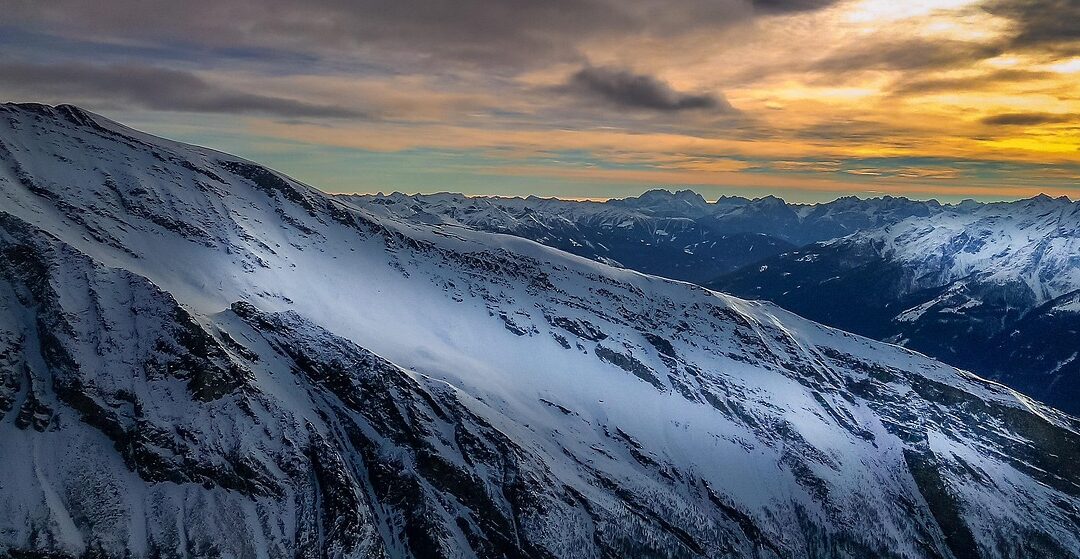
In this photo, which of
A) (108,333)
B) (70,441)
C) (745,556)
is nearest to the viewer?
(70,441)

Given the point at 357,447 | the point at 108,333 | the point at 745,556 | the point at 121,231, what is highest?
the point at 121,231

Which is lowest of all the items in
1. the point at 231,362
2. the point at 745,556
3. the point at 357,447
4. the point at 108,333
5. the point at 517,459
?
the point at 745,556

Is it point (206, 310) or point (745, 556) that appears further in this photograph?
point (745, 556)

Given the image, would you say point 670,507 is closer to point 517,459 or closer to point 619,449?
point 619,449

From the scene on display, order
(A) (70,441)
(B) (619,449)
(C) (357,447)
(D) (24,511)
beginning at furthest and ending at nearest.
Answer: (B) (619,449) < (C) (357,447) < (A) (70,441) < (D) (24,511)

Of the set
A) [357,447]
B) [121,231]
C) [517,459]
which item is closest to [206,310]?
[121,231]

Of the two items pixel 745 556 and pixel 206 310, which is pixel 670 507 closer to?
pixel 745 556

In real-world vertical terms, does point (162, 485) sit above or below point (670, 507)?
above

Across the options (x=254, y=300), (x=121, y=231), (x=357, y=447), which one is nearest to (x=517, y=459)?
(x=357, y=447)

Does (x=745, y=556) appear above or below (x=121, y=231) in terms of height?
below
